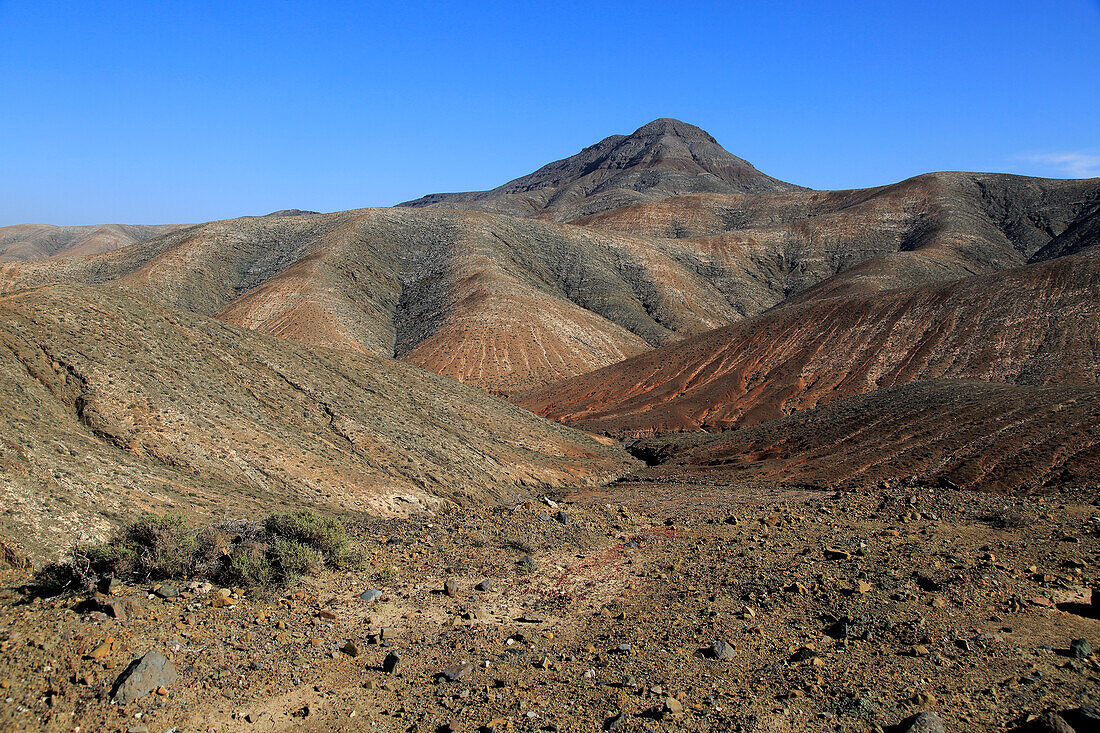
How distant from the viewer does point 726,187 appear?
6831 inches

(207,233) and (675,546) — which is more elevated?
(207,233)

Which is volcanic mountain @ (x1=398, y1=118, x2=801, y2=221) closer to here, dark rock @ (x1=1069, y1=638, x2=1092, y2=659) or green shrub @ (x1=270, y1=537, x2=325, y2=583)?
green shrub @ (x1=270, y1=537, x2=325, y2=583)

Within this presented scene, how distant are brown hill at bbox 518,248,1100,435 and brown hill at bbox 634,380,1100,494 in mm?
7860

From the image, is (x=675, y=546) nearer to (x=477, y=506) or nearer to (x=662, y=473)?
(x=477, y=506)

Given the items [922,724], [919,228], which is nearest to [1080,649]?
[922,724]

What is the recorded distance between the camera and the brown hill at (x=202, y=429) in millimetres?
13219

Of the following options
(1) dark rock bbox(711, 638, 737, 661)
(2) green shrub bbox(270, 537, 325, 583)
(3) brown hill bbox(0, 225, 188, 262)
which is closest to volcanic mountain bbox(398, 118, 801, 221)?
(3) brown hill bbox(0, 225, 188, 262)

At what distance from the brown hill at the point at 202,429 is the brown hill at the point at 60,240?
14745 cm

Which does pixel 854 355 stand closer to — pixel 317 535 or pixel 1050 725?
pixel 317 535

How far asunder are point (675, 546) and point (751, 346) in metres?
35.6

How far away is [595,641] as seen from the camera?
28.8 ft

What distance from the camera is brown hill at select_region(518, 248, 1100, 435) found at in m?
37.7

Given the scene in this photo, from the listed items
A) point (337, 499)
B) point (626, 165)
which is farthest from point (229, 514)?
point (626, 165)

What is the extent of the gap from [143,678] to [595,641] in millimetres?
4787
